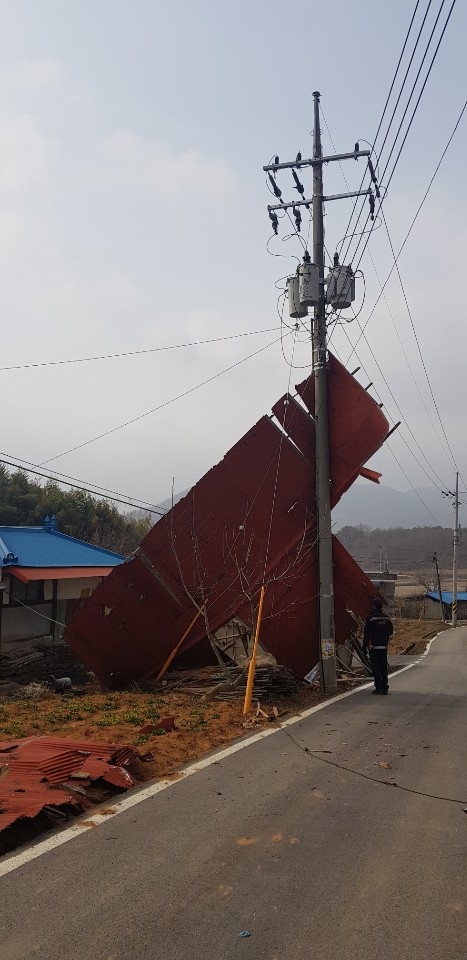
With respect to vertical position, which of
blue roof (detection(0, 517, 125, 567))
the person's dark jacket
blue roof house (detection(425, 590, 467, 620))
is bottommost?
blue roof house (detection(425, 590, 467, 620))

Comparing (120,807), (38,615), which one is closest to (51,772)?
(120,807)

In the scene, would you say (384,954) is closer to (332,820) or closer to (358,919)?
(358,919)

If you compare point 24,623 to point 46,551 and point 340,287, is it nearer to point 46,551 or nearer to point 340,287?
point 46,551

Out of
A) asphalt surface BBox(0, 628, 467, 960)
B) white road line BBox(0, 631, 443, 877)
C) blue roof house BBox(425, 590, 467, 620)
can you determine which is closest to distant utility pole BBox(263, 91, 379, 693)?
white road line BBox(0, 631, 443, 877)

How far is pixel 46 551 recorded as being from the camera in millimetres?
18984

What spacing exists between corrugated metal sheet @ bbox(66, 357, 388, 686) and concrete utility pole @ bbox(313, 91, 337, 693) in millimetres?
331

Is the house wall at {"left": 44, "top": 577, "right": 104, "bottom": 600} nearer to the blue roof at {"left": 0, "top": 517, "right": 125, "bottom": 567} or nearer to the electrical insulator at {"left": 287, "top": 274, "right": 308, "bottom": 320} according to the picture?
the blue roof at {"left": 0, "top": 517, "right": 125, "bottom": 567}

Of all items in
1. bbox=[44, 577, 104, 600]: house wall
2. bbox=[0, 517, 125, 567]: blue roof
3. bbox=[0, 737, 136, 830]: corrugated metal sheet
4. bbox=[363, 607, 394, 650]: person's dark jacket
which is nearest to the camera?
bbox=[0, 737, 136, 830]: corrugated metal sheet

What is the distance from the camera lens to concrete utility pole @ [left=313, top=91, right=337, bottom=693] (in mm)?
11930

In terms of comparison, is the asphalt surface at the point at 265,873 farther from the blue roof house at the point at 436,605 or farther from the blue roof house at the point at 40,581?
the blue roof house at the point at 436,605

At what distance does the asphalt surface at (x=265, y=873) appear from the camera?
350cm

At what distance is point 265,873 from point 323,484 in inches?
338

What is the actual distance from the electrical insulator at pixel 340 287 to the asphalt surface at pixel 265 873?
9.04 metres

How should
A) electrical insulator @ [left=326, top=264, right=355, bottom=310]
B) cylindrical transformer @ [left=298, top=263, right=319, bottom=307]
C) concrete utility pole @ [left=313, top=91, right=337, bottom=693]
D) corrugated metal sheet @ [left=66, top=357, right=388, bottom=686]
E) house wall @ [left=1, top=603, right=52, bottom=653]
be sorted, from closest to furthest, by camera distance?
1. concrete utility pole @ [left=313, top=91, right=337, bottom=693]
2. corrugated metal sheet @ [left=66, top=357, right=388, bottom=686]
3. cylindrical transformer @ [left=298, top=263, right=319, bottom=307]
4. electrical insulator @ [left=326, top=264, right=355, bottom=310]
5. house wall @ [left=1, top=603, right=52, bottom=653]
